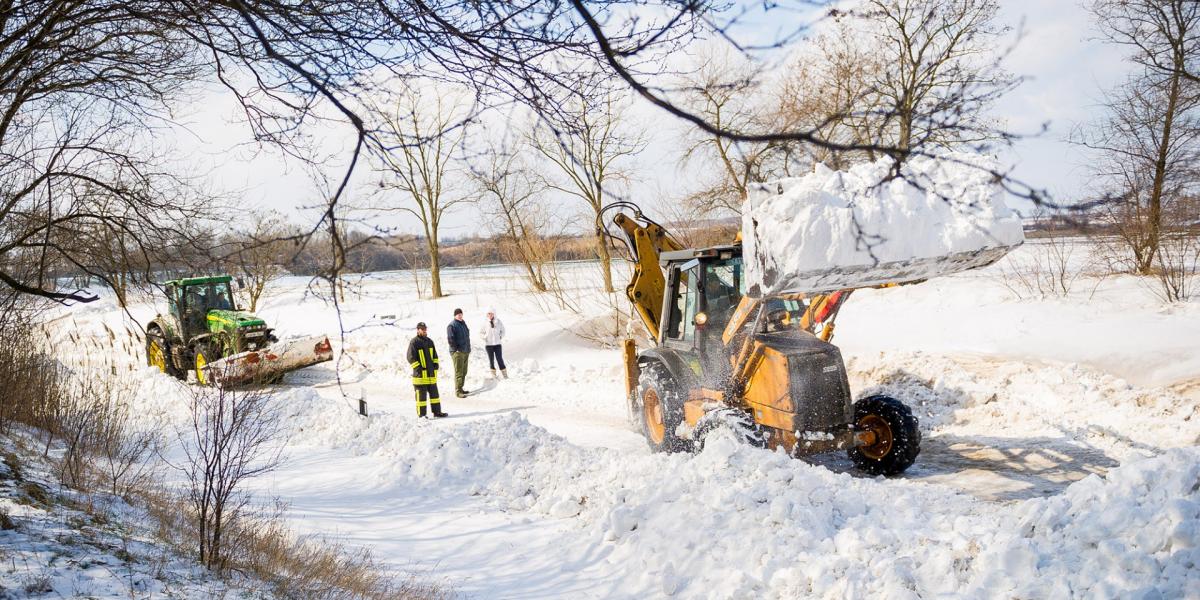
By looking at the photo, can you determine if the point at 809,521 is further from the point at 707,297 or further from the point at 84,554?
the point at 84,554

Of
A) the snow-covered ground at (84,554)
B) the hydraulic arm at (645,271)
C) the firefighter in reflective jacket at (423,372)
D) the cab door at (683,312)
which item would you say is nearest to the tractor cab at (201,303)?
the firefighter in reflective jacket at (423,372)

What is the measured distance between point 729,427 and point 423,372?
6189 mm

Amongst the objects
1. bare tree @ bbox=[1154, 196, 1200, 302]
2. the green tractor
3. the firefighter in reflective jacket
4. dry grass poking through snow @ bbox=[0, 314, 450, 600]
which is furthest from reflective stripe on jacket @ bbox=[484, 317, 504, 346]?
bare tree @ bbox=[1154, 196, 1200, 302]

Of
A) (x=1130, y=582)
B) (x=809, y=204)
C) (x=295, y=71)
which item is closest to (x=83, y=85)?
(x=295, y=71)

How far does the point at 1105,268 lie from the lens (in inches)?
597

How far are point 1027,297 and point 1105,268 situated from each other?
195 cm

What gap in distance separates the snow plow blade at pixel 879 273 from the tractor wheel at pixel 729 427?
1619mm

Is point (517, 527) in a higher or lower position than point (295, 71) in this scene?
lower

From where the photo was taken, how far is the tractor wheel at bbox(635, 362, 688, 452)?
23.8ft

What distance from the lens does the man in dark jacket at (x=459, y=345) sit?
41.7 ft

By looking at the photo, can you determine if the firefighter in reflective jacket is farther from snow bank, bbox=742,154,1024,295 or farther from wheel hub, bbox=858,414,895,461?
snow bank, bbox=742,154,1024,295

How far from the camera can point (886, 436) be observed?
6.78m

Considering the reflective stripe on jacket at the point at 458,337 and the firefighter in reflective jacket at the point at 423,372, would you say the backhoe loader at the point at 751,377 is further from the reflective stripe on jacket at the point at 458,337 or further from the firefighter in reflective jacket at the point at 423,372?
the reflective stripe on jacket at the point at 458,337

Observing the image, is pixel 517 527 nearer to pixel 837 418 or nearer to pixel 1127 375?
pixel 837 418
